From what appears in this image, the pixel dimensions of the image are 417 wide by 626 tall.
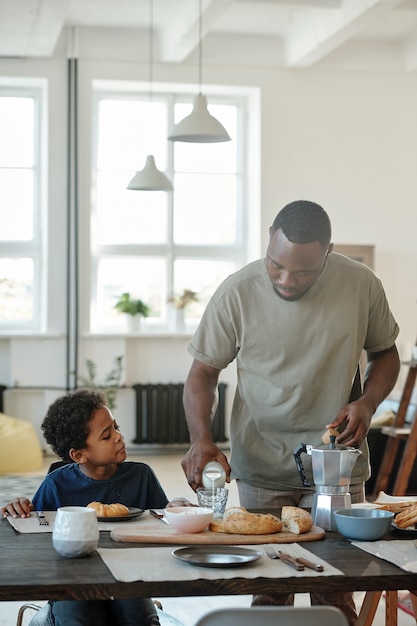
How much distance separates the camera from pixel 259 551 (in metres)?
1.93

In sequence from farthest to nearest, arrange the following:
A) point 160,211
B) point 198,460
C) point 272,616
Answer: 1. point 160,211
2. point 198,460
3. point 272,616

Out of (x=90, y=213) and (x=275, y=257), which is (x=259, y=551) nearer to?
(x=275, y=257)

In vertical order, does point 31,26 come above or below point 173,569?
above

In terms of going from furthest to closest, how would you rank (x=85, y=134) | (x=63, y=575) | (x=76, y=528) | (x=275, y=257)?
1. (x=85, y=134)
2. (x=275, y=257)
3. (x=76, y=528)
4. (x=63, y=575)

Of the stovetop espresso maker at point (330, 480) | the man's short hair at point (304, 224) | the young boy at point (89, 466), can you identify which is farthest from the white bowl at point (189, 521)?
the man's short hair at point (304, 224)

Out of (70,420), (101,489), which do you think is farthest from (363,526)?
(70,420)

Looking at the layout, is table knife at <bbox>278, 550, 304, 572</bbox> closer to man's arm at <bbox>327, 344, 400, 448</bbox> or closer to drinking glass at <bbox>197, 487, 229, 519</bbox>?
drinking glass at <bbox>197, 487, 229, 519</bbox>

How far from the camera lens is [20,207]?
902 cm

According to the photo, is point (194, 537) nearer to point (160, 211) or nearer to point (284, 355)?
point (284, 355)

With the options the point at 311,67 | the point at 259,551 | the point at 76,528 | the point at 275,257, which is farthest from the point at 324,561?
the point at 311,67

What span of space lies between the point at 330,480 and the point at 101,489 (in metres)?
0.68

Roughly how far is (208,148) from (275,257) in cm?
696

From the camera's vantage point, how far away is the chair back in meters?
1.52

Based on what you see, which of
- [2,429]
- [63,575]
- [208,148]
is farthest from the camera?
[208,148]
